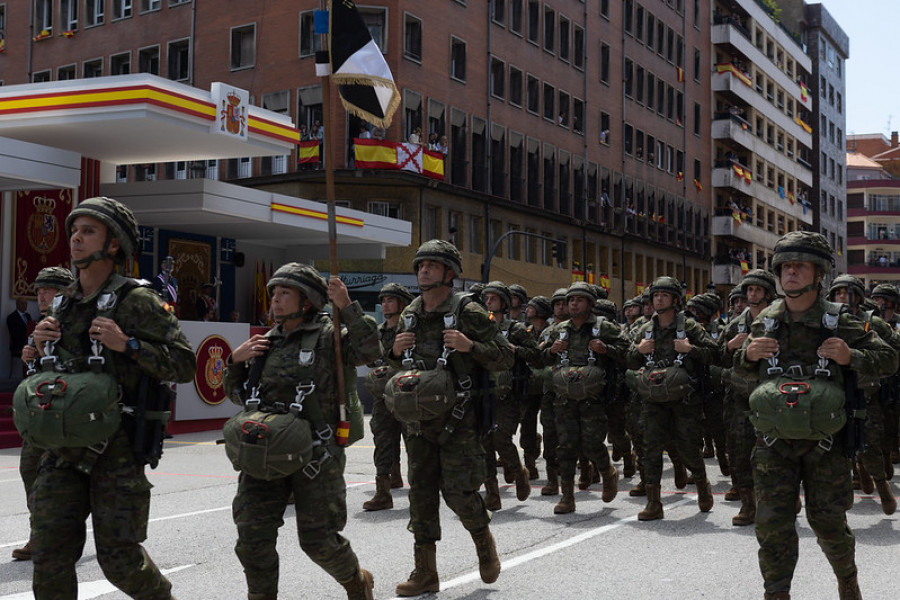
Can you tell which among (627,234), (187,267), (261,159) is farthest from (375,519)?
(627,234)

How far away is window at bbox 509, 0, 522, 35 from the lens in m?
46.9

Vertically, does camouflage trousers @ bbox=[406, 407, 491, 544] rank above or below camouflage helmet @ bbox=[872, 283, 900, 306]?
below

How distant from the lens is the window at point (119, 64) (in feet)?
150

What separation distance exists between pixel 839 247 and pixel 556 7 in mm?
54140

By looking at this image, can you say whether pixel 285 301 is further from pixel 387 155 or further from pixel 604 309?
pixel 387 155

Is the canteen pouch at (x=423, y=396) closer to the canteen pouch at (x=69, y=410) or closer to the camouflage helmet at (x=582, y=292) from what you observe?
the canteen pouch at (x=69, y=410)

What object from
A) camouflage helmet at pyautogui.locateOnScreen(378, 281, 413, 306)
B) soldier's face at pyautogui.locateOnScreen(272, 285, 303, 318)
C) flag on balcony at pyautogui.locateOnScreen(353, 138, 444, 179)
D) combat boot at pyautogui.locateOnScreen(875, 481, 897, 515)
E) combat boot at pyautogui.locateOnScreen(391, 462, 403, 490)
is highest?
flag on balcony at pyautogui.locateOnScreen(353, 138, 444, 179)

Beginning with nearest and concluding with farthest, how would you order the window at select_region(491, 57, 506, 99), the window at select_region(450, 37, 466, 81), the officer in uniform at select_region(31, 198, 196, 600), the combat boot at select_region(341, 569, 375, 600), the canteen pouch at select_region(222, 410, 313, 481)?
the officer in uniform at select_region(31, 198, 196, 600), the canteen pouch at select_region(222, 410, 313, 481), the combat boot at select_region(341, 569, 375, 600), the window at select_region(450, 37, 466, 81), the window at select_region(491, 57, 506, 99)

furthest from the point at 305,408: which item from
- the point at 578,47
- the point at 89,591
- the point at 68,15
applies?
the point at 578,47

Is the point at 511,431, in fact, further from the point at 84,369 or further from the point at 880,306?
the point at 84,369

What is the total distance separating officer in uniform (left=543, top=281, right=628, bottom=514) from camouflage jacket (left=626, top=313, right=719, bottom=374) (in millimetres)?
475

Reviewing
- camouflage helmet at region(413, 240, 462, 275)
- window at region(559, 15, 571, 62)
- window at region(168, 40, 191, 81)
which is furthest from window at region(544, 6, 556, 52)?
camouflage helmet at region(413, 240, 462, 275)

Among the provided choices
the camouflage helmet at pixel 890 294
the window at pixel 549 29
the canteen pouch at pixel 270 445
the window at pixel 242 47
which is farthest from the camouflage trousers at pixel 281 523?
the window at pixel 549 29

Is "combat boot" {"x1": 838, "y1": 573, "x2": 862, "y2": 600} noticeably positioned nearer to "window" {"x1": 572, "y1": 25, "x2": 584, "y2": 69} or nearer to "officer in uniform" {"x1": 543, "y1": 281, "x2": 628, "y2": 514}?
"officer in uniform" {"x1": 543, "y1": 281, "x2": 628, "y2": 514}
